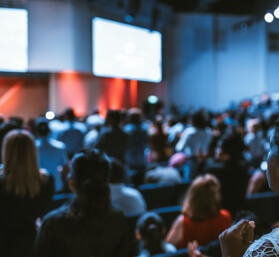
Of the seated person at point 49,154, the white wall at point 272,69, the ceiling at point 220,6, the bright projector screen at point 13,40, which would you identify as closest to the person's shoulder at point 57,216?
the seated person at point 49,154

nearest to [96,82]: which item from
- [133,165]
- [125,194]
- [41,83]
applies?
[41,83]

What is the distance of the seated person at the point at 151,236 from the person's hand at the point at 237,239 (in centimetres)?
171

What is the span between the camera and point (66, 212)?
1.84m

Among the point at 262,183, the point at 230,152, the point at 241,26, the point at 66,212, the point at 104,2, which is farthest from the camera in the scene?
the point at 241,26

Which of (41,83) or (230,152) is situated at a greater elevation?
(41,83)

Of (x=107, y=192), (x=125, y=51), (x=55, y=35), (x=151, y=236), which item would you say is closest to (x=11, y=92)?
(x=55, y=35)

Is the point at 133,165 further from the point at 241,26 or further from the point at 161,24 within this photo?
the point at 241,26

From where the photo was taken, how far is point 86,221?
183 cm

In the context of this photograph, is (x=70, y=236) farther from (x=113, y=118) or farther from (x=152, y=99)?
(x=152, y=99)

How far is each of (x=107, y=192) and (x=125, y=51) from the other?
7580mm

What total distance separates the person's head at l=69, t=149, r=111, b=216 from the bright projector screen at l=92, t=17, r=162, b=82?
7.37m

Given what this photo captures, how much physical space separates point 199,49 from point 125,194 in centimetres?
1590

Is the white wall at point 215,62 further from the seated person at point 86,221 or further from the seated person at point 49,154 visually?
the seated person at point 86,221

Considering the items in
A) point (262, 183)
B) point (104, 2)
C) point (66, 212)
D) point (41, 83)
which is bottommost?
point (262, 183)
